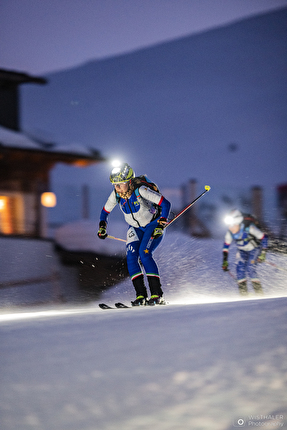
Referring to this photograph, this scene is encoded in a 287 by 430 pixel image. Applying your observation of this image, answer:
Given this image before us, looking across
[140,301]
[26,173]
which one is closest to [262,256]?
[140,301]

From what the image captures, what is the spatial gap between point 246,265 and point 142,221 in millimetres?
2475

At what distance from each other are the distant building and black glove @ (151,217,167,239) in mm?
6756

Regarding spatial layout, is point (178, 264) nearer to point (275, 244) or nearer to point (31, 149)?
point (275, 244)

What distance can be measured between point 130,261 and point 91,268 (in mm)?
6253

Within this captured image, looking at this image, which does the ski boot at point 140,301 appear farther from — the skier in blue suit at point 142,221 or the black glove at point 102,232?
the black glove at point 102,232

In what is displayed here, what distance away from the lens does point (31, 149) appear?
36.2ft

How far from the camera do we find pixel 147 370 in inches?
87.1

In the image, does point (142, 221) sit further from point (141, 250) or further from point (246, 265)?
point (246, 265)

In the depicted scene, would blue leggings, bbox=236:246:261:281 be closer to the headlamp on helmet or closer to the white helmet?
the white helmet

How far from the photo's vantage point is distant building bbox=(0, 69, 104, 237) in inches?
426

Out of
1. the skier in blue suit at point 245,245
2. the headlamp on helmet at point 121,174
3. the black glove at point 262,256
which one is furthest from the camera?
the skier in blue suit at point 245,245

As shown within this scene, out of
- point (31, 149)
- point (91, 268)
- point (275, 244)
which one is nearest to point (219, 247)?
point (275, 244)

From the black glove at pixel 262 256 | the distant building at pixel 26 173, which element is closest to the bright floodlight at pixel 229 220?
the black glove at pixel 262 256

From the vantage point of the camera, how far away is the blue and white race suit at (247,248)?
6.25 metres
